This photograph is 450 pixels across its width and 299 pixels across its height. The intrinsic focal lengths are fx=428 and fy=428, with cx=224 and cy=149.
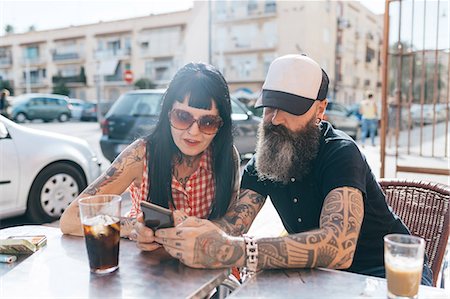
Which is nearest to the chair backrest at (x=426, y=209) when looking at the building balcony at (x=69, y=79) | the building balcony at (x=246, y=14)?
the building balcony at (x=246, y=14)

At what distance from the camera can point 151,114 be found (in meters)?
6.98

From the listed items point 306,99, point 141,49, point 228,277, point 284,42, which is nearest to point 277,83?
point 306,99

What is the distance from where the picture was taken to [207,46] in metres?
32.1

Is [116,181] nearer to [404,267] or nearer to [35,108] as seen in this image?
[404,267]

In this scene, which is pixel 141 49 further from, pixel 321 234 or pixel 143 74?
pixel 321 234

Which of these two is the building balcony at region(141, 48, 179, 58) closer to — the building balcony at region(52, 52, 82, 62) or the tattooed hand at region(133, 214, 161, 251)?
the building balcony at region(52, 52, 82, 62)

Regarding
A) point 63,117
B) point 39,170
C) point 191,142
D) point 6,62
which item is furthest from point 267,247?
point 6,62

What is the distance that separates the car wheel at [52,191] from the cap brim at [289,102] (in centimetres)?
352

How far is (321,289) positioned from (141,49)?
3777cm

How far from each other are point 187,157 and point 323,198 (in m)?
0.71

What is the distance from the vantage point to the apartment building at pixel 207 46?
1239 inches

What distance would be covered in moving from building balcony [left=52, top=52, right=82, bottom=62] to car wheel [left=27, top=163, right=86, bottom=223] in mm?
38332

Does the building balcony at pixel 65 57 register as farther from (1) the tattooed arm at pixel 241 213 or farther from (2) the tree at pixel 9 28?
(1) the tattooed arm at pixel 241 213

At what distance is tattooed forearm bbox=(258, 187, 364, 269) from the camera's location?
1338mm
